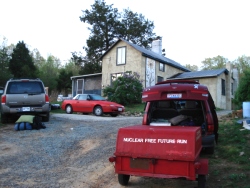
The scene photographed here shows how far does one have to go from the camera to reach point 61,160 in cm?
733

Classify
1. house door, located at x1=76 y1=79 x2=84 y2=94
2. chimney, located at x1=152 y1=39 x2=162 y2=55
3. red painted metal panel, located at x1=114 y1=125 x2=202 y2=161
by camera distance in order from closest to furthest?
1. red painted metal panel, located at x1=114 y1=125 x2=202 y2=161
2. house door, located at x1=76 y1=79 x2=84 y2=94
3. chimney, located at x1=152 y1=39 x2=162 y2=55

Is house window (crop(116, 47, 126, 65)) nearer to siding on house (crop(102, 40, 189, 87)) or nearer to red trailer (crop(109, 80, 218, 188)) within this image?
siding on house (crop(102, 40, 189, 87))

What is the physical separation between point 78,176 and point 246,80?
31.7ft

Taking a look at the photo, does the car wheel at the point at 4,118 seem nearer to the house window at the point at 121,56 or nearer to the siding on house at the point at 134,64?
the siding on house at the point at 134,64

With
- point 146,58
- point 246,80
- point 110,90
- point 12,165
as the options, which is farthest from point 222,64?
point 12,165

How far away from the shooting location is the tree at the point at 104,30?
1813 inches

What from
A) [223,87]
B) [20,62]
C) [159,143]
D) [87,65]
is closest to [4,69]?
[20,62]

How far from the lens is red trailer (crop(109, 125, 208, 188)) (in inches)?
174

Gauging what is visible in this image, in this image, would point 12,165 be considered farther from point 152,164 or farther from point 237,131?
point 237,131

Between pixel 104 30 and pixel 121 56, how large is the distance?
1825cm

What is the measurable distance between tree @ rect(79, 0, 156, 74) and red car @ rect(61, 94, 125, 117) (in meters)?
26.6

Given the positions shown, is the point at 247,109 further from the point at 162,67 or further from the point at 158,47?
the point at 158,47

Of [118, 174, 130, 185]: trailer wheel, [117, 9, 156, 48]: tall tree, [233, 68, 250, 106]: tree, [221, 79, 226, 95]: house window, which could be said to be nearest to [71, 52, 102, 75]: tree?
[117, 9, 156, 48]: tall tree

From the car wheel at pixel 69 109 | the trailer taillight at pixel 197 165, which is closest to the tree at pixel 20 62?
the car wheel at pixel 69 109
